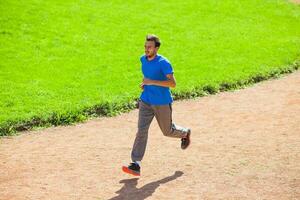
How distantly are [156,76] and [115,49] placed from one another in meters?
8.60

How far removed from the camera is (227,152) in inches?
375

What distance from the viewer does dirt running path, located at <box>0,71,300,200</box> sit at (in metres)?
7.95

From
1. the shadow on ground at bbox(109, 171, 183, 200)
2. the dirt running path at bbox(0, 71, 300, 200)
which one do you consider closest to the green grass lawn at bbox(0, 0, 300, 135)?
the dirt running path at bbox(0, 71, 300, 200)

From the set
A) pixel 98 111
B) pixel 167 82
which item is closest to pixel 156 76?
pixel 167 82

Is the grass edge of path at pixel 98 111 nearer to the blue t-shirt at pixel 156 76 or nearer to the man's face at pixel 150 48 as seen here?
the blue t-shirt at pixel 156 76

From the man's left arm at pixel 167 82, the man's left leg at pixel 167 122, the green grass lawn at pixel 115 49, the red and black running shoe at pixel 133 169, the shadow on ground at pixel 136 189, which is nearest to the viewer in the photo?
the shadow on ground at pixel 136 189

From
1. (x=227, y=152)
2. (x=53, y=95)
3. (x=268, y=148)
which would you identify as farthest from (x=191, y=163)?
(x=53, y=95)

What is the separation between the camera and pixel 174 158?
30.5 feet

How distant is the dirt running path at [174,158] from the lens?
7953 mm

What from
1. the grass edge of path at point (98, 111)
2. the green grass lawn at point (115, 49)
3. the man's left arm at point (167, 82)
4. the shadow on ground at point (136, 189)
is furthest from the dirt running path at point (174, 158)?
the man's left arm at point (167, 82)

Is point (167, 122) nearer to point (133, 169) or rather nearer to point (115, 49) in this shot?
point (133, 169)

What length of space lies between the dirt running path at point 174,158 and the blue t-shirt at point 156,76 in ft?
4.02

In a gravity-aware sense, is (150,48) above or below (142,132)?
above

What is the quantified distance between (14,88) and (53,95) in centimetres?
113
